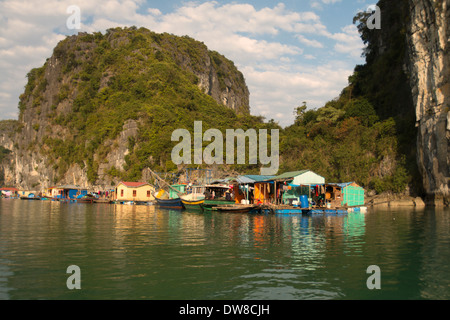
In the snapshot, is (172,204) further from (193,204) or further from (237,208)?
(237,208)

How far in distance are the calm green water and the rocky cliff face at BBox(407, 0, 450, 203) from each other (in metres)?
22.2

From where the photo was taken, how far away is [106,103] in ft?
284

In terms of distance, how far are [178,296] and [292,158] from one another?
5531cm

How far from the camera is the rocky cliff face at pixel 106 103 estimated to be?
239 ft

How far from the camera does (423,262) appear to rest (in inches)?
436

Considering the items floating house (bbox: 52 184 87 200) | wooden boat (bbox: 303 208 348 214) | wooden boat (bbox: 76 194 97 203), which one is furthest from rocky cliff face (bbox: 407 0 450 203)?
floating house (bbox: 52 184 87 200)

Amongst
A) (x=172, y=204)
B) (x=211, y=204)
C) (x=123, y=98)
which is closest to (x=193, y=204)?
(x=211, y=204)

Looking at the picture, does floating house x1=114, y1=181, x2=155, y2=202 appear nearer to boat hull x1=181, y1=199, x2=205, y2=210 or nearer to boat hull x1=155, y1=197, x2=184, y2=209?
boat hull x1=155, y1=197, x2=184, y2=209

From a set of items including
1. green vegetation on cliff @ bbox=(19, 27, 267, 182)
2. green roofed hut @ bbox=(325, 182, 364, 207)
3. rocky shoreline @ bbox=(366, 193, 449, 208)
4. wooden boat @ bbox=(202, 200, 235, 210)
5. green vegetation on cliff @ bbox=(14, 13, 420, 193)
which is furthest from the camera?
green vegetation on cliff @ bbox=(19, 27, 267, 182)

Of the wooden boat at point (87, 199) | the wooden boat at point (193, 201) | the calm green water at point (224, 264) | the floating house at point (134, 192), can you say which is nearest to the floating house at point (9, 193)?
the wooden boat at point (87, 199)

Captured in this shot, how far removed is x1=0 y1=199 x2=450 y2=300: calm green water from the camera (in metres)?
8.16

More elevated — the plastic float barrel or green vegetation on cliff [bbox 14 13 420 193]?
green vegetation on cliff [bbox 14 13 420 193]

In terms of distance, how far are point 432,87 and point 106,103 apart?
7208 centimetres
